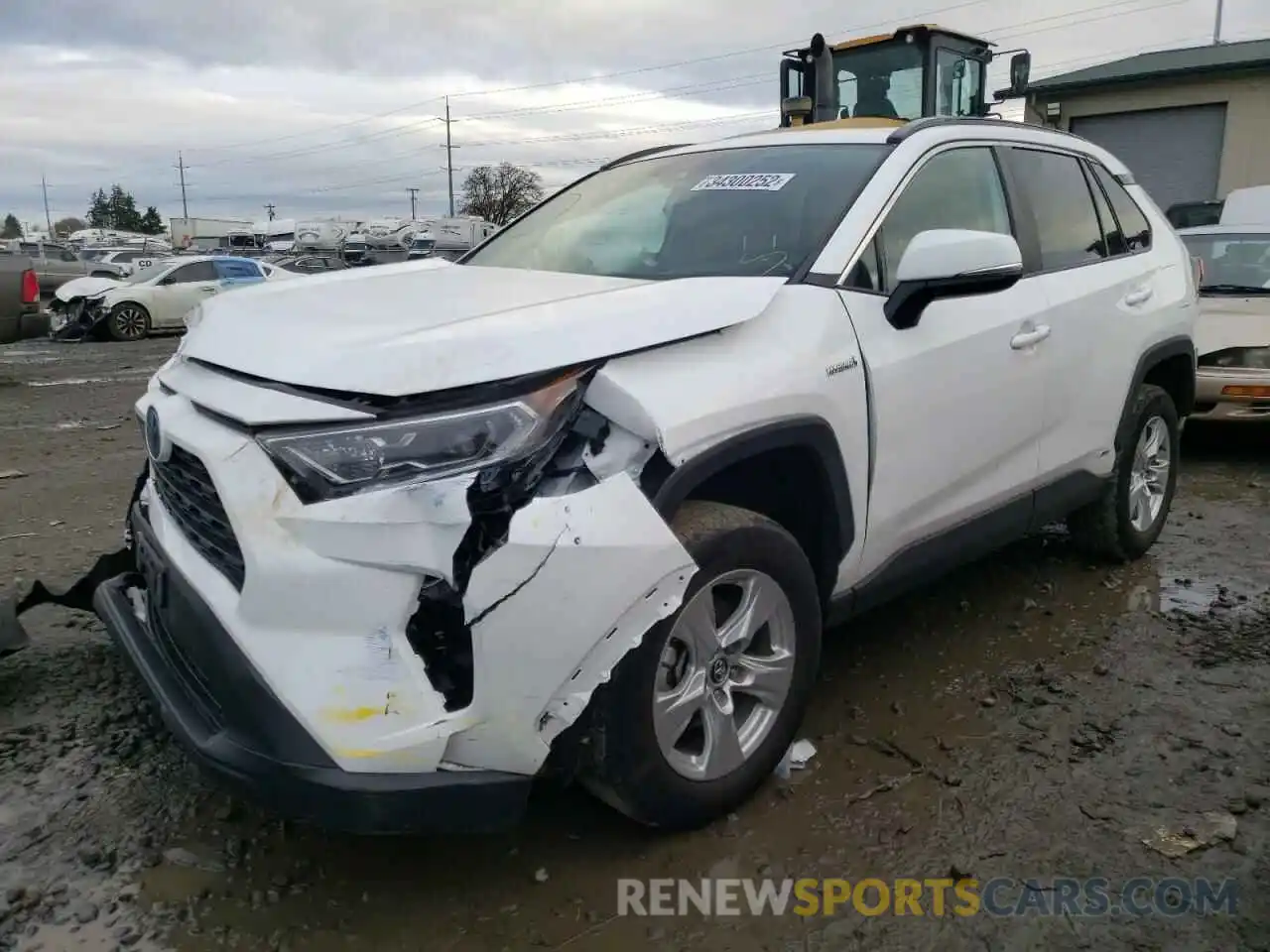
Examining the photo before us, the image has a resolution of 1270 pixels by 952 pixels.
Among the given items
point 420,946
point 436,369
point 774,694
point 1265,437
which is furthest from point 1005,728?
point 1265,437

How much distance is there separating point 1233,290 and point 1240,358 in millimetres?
815

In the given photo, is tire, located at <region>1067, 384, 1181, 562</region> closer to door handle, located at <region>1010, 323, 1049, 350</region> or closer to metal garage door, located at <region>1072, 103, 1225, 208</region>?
door handle, located at <region>1010, 323, 1049, 350</region>

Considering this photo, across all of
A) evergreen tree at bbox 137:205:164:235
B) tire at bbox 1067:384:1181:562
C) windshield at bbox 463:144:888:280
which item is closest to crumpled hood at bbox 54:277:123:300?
windshield at bbox 463:144:888:280

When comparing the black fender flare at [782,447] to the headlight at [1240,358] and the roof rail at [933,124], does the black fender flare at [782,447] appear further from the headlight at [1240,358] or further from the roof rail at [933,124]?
the headlight at [1240,358]

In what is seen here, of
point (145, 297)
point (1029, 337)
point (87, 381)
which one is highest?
point (1029, 337)

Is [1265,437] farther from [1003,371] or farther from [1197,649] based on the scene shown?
[1003,371]

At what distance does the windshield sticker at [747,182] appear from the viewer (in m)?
3.28

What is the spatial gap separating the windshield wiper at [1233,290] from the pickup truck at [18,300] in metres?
10.4

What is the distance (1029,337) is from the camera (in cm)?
342

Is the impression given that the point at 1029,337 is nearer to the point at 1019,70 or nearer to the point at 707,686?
the point at 707,686

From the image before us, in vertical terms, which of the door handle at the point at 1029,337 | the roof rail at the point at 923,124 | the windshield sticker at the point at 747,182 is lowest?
the door handle at the point at 1029,337

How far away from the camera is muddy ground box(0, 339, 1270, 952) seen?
230 centimetres

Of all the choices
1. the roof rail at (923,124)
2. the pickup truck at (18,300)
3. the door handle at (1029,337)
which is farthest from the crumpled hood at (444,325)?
the pickup truck at (18,300)

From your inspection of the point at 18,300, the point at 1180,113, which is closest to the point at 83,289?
the point at 18,300
